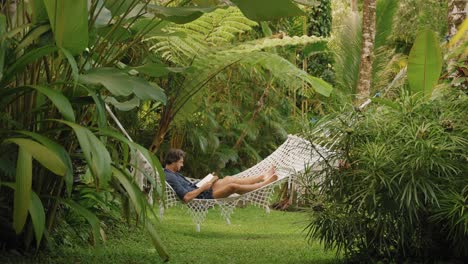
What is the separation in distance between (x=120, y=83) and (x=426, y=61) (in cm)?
167

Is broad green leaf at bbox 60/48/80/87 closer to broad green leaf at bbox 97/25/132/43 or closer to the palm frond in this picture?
broad green leaf at bbox 97/25/132/43

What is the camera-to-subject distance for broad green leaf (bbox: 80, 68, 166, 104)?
3104 millimetres

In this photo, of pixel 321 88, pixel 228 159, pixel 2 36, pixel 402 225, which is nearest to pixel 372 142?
pixel 402 225

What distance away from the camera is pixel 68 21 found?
10.0 ft

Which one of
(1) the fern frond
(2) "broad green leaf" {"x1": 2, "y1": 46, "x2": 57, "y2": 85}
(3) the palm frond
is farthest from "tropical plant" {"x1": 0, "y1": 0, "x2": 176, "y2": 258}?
(3) the palm frond

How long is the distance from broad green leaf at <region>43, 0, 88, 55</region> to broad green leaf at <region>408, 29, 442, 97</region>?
1743 mm

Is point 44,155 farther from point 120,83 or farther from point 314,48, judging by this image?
point 314,48

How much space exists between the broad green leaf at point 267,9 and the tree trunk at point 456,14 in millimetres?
Result: 2152

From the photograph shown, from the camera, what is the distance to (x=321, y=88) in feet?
20.4

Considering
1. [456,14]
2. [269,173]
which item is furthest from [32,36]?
[269,173]

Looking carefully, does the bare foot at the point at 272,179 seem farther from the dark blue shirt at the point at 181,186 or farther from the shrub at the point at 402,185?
the shrub at the point at 402,185

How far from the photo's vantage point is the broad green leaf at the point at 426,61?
4.04 meters

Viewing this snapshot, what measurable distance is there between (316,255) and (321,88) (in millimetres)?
1917

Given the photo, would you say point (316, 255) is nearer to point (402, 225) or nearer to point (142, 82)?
point (402, 225)
